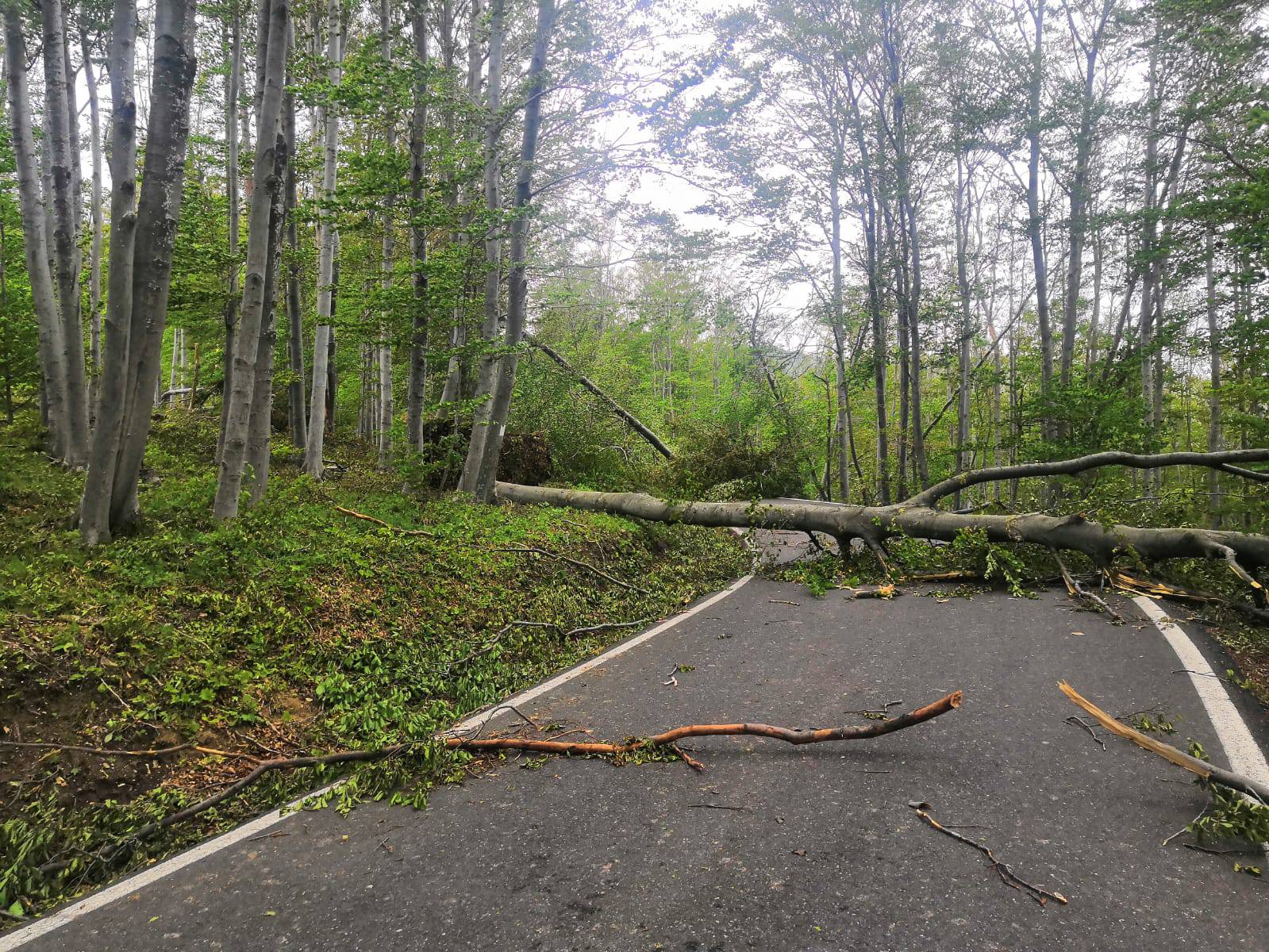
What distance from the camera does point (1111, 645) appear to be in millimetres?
5312

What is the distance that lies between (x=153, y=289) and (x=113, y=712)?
4.06 m

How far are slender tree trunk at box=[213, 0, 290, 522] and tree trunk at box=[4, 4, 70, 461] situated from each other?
5.36 m

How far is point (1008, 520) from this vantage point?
8.14 meters

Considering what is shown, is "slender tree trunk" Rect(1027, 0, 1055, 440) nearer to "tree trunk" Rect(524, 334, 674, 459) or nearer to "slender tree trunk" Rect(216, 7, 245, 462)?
"tree trunk" Rect(524, 334, 674, 459)

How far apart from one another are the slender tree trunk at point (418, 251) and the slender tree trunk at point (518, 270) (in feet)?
4.15

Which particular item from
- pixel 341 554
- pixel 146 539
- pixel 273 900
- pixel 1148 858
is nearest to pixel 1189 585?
pixel 1148 858

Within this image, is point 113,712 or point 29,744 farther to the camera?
point 113,712

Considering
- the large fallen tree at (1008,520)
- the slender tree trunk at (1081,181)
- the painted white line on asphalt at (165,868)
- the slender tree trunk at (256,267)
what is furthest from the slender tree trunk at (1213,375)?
the slender tree trunk at (256,267)

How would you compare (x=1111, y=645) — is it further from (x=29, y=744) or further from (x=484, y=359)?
(x=484, y=359)

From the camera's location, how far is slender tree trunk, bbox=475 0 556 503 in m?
10.6

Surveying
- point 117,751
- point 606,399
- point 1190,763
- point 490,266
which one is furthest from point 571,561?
point 606,399

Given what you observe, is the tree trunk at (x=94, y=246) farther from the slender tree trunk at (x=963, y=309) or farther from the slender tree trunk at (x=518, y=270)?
the slender tree trunk at (x=963, y=309)

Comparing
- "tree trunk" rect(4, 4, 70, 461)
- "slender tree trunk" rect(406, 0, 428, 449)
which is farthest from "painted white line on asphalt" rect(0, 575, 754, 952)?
"tree trunk" rect(4, 4, 70, 461)

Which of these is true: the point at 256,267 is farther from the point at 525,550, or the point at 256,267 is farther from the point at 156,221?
the point at 525,550
